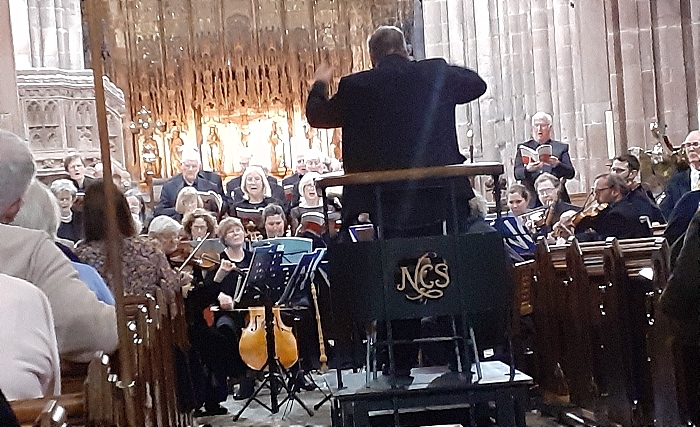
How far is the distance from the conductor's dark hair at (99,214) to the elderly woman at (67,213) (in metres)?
3.36

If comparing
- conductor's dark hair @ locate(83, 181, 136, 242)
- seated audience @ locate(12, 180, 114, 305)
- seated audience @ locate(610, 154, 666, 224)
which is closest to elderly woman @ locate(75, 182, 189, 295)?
conductor's dark hair @ locate(83, 181, 136, 242)

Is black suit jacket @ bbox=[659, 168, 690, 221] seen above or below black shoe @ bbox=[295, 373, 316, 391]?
above

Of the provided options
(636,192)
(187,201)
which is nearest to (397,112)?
(636,192)

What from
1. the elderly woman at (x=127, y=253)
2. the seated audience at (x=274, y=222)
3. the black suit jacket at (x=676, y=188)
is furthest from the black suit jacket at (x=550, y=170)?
the elderly woman at (x=127, y=253)

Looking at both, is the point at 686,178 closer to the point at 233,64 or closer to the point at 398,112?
the point at 398,112

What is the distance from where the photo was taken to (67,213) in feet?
29.6

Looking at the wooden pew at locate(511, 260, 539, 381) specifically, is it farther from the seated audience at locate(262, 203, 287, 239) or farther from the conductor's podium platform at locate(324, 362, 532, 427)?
the seated audience at locate(262, 203, 287, 239)

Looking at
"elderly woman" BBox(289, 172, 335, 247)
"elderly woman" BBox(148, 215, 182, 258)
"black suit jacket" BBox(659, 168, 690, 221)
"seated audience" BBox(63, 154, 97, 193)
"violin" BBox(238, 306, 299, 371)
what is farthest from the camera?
"seated audience" BBox(63, 154, 97, 193)

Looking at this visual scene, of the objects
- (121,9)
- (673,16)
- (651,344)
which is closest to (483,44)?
(673,16)

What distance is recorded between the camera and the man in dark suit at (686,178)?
309 inches

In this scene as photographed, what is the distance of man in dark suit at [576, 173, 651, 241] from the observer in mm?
6992

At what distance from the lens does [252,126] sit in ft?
62.0

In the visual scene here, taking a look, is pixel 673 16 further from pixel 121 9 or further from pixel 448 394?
pixel 121 9

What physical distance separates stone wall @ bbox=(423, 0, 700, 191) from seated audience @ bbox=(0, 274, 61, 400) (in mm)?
9100
